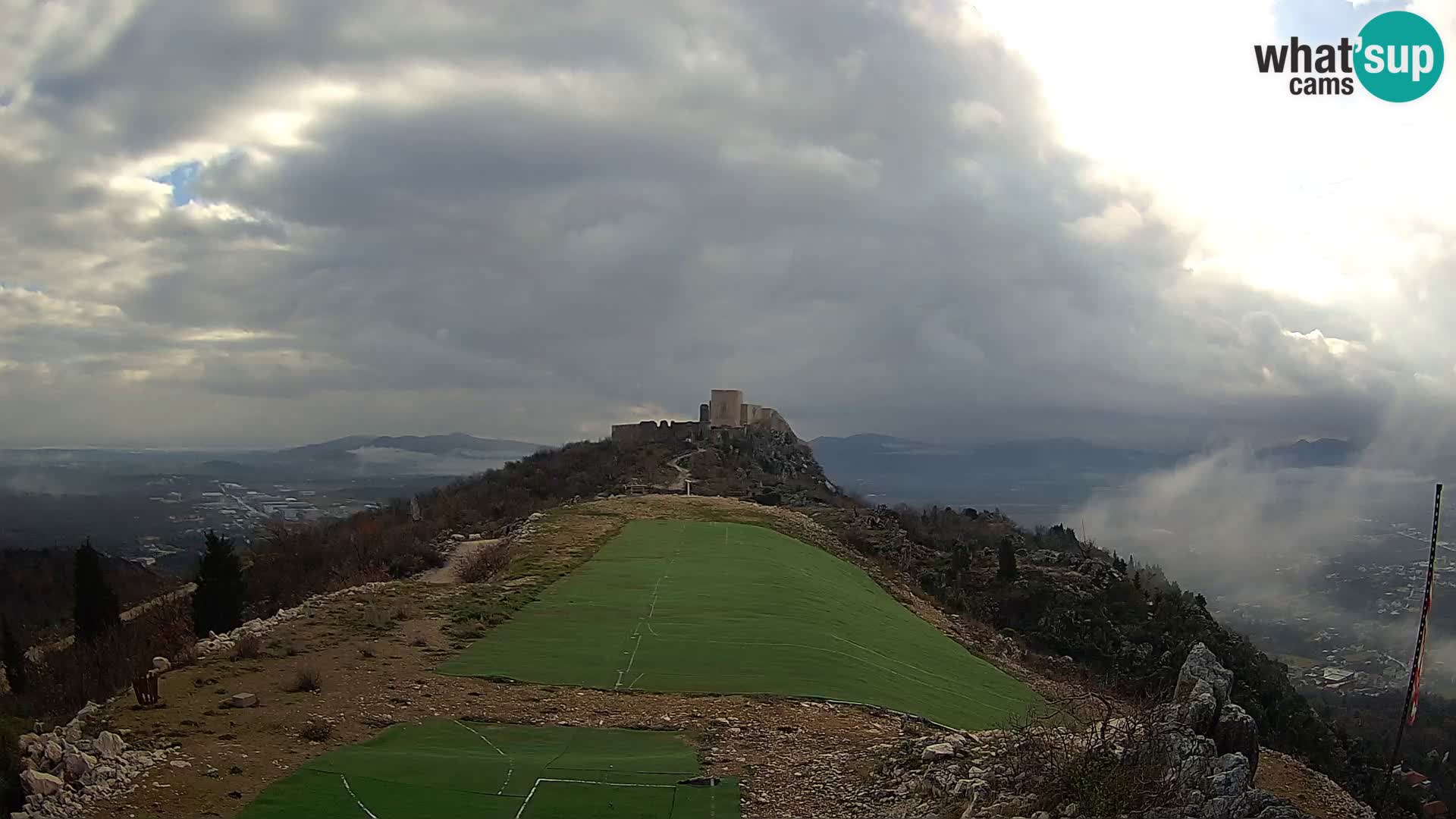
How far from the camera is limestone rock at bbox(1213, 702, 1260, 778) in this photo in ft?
29.9

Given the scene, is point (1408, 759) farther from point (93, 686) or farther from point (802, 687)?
point (93, 686)

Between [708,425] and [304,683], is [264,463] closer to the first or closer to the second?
[708,425]

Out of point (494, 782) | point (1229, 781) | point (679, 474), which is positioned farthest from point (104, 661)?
point (679, 474)

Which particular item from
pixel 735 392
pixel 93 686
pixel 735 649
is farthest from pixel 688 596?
pixel 735 392

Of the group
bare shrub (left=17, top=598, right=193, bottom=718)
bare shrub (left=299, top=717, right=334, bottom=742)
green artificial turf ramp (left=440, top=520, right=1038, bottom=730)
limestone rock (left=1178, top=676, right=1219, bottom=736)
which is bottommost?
bare shrub (left=17, top=598, right=193, bottom=718)

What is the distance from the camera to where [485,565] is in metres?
24.7

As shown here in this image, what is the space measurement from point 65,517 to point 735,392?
73.9 metres

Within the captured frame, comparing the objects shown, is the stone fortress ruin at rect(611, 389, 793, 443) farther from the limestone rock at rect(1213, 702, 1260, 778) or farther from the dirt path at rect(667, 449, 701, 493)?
the limestone rock at rect(1213, 702, 1260, 778)

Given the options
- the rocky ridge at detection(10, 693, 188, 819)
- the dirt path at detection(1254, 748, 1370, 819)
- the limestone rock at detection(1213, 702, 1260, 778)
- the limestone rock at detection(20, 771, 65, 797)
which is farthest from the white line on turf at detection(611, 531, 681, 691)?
the dirt path at detection(1254, 748, 1370, 819)

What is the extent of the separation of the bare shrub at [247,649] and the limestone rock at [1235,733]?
42.5 feet

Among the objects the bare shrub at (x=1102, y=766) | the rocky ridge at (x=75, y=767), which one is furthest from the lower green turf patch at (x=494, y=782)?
the bare shrub at (x=1102, y=766)

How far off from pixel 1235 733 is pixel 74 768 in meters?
11.0

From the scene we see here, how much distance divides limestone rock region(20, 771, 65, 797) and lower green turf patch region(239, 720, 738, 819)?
164 centimetres

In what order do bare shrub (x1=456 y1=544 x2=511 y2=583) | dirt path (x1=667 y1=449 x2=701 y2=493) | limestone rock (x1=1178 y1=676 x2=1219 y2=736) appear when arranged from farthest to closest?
dirt path (x1=667 y1=449 x2=701 y2=493) < bare shrub (x1=456 y1=544 x2=511 y2=583) < limestone rock (x1=1178 y1=676 x2=1219 y2=736)
